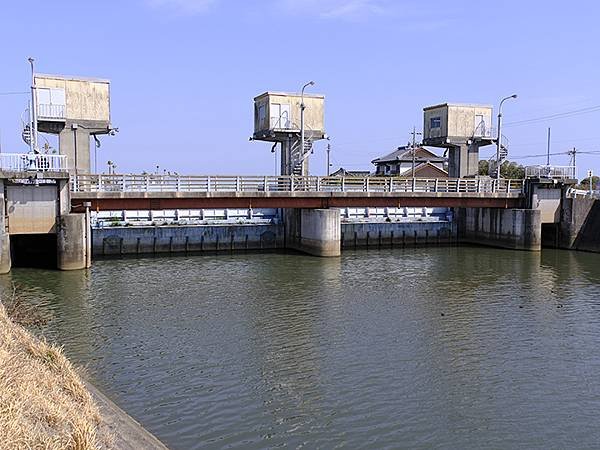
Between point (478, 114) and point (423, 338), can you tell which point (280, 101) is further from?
point (423, 338)

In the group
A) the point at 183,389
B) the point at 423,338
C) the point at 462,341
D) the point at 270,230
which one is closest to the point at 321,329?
the point at 423,338

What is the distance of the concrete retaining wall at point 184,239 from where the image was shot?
39.2 m

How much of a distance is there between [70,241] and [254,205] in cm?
1204

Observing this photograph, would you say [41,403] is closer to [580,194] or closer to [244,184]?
[244,184]

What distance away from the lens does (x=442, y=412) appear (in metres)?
12.6

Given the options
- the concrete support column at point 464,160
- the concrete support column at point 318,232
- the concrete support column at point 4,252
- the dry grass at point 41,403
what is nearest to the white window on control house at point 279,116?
the concrete support column at point 318,232

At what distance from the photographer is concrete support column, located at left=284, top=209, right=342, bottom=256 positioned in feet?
126

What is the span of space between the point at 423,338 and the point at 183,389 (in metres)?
8.25

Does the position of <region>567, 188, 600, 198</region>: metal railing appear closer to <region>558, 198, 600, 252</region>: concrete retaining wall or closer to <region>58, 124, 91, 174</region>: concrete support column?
<region>558, 198, 600, 252</region>: concrete retaining wall

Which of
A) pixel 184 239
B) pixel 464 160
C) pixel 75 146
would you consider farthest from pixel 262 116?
pixel 464 160

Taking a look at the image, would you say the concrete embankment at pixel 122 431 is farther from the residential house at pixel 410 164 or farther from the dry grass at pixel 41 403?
the residential house at pixel 410 164

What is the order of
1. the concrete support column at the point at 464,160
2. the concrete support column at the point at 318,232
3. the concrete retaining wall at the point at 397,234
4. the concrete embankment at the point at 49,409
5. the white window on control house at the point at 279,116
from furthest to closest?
the concrete support column at the point at 464,160 → the white window on control house at the point at 279,116 → the concrete retaining wall at the point at 397,234 → the concrete support column at the point at 318,232 → the concrete embankment at the point at 49,409

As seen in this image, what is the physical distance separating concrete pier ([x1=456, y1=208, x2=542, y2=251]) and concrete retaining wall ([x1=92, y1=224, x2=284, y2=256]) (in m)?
16.5

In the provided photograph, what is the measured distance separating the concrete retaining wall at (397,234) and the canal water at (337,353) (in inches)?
539
